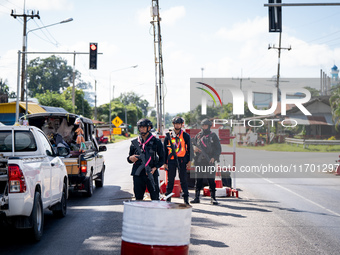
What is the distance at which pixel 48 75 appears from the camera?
447 ft

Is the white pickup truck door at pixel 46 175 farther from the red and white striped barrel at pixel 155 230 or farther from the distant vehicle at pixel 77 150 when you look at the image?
the red and white striped barrel at pixel 155 230

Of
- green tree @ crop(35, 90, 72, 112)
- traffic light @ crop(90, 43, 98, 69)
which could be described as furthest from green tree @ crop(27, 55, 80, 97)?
traffic light @ crop(90, 43, 98, 69)

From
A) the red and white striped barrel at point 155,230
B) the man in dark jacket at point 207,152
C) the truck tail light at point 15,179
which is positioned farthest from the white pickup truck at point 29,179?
the man in dark jacket at point 207,152

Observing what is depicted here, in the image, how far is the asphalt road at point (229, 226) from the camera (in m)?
7.55

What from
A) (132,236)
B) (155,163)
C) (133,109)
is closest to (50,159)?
(155,163)

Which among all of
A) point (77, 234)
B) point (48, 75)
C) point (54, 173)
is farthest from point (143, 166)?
point (48, 75)

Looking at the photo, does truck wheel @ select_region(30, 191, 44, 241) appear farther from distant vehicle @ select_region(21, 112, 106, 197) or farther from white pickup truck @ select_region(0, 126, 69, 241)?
distant vehicle @ select_region(21, 112, 106, 197)

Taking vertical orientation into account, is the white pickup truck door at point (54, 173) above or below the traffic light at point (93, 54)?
below

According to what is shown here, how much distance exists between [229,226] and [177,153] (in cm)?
246

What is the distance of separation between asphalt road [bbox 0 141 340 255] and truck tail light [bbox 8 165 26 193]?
87 centimetres

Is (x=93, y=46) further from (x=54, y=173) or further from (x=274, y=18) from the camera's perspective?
(x=54, y=173)

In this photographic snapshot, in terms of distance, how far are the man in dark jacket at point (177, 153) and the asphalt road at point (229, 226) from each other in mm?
795

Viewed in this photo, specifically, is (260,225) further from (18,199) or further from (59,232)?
(18,199)

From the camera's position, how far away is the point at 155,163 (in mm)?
9039
